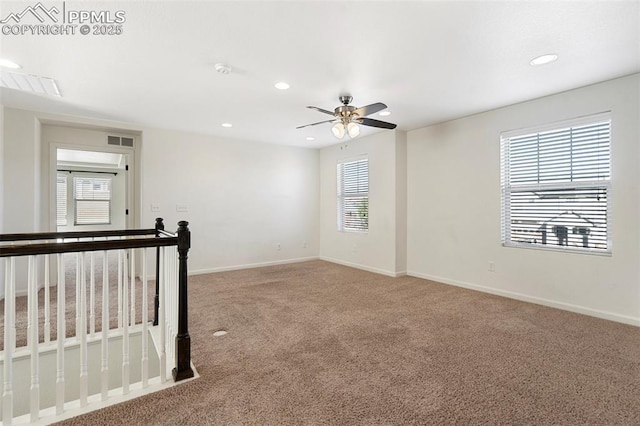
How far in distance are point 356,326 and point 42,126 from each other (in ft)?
17.9

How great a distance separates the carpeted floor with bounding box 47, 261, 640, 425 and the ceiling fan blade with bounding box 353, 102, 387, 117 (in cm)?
223

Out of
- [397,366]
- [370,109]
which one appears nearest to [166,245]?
[397,366]

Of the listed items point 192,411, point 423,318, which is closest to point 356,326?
point 423,318

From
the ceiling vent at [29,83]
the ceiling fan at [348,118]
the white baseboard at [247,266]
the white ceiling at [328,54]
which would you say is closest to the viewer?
the white ceiling at [328,54]

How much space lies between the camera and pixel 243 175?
5.82 metres

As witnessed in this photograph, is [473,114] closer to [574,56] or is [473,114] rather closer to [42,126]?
[574,56]

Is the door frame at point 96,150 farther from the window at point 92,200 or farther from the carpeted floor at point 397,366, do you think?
the window at point 92,200

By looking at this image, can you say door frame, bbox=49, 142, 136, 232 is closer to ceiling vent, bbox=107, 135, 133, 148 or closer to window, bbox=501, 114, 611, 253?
ceiling vent, bbox=107, 135, 133, 148

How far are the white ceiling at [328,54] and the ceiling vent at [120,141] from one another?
0.96 metres

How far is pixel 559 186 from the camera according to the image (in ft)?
11.6

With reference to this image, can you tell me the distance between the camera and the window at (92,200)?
9297 millimetres

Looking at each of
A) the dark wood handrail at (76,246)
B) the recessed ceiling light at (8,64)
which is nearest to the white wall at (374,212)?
the dark wood handrail at (76,246)

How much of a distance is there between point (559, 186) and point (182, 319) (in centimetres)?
425

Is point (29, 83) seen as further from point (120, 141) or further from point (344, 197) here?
point (344, 197)
